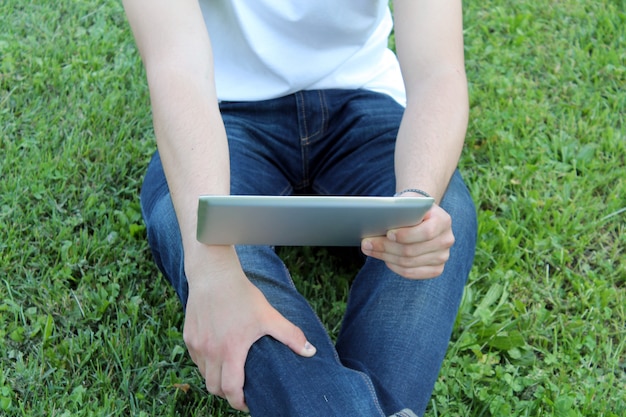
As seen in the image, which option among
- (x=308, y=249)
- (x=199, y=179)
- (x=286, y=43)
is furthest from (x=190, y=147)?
(x=308, y=249)

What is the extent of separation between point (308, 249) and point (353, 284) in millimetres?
443

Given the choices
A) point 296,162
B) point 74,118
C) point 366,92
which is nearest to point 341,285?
point 296,162

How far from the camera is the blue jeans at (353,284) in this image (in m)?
1.50

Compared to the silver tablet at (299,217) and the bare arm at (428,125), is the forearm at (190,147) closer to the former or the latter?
the silver tablet at (299,217)

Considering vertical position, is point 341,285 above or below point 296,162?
below

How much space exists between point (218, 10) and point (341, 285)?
77 cm

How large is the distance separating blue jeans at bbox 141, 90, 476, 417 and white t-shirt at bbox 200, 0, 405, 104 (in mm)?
44

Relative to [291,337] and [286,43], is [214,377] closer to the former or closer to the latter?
[291,337]

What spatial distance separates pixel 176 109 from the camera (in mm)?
1663

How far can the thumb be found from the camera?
1.53 meters

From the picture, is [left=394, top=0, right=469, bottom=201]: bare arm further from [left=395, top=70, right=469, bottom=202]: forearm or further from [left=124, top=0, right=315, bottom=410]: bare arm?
[left=124, top=0, right=315, bottom=410]: bare arm

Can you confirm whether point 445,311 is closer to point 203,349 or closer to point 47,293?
point 203,349

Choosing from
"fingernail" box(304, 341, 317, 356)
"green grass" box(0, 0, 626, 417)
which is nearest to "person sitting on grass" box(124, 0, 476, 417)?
"fingernail" box(304, 341, 317, 356)

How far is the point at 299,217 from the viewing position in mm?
1314
